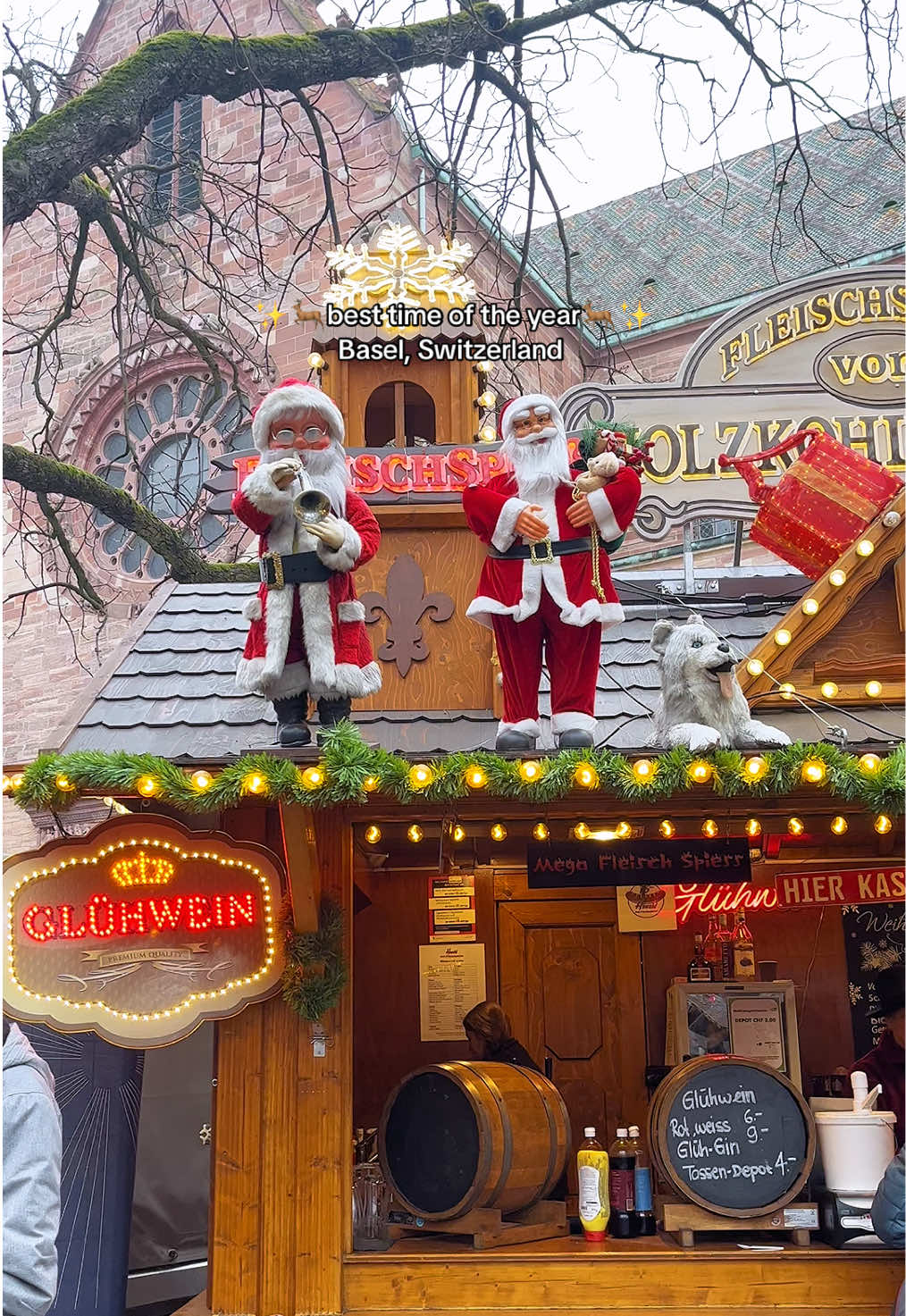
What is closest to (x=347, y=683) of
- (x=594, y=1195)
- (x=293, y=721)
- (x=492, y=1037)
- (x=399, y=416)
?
(x=293, y=721)

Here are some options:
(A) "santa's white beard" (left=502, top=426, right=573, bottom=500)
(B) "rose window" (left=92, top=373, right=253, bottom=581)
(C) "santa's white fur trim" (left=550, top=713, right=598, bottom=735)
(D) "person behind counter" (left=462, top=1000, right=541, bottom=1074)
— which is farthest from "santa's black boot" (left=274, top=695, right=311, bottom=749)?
(B) "rose window" (left=92, top=373, right=253, bottom=581)

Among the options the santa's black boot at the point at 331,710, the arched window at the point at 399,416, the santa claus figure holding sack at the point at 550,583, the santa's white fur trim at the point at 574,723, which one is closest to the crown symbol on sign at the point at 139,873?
the santa's black boot at the point at 331,710

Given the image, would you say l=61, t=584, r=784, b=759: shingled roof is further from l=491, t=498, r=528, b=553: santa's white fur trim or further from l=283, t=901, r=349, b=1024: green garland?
l=491, t=498, r=528, b=553: santa's white fur trim

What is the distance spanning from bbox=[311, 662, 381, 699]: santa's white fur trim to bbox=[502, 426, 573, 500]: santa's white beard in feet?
3.78

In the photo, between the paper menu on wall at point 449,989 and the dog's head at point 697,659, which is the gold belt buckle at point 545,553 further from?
the paper menu on wall at point 449,989

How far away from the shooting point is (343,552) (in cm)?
559

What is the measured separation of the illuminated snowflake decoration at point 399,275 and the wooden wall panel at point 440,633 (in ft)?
4.80

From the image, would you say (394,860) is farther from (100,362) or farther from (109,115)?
(100,362)

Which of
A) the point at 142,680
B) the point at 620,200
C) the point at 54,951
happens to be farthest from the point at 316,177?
the point at 54,951

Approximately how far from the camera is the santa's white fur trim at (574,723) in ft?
18.4

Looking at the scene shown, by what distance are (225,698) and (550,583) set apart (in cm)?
197

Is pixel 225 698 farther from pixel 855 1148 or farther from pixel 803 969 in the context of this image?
pixel 803 969

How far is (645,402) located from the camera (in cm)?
820

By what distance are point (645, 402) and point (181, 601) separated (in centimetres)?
325
